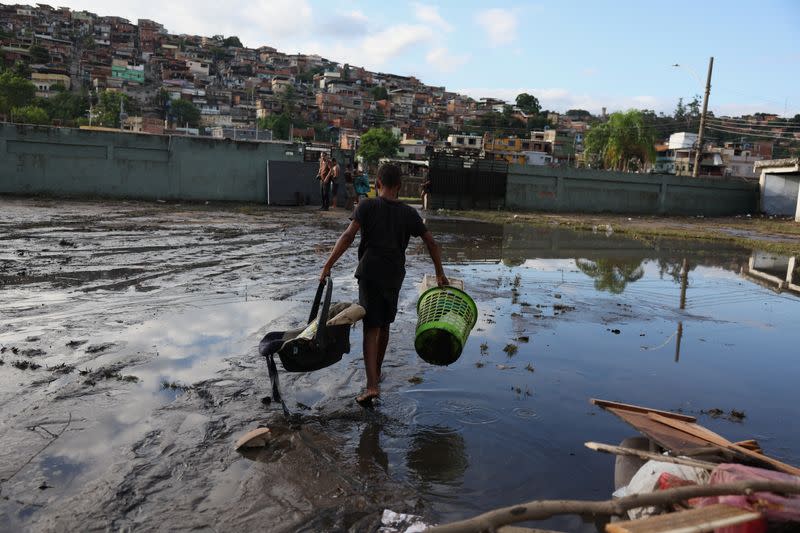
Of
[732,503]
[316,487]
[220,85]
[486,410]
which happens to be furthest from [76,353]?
[220,85]

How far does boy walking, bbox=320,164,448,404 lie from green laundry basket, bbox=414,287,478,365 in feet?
0.90

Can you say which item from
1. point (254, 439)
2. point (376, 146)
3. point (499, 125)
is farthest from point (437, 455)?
point (499, 125)

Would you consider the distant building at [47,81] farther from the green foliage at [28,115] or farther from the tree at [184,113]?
the green foliage at [28,115]

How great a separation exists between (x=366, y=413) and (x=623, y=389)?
2.27 metres

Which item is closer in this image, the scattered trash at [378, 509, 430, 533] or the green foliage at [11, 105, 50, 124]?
the scattered trash at [378, 509, 430, 533]

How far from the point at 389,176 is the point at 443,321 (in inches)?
44.9

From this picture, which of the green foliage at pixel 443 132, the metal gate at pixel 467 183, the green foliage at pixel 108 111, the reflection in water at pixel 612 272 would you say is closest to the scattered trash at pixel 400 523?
the reflection in water at pixel 612 272

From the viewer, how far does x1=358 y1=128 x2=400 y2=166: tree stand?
93.9 metres

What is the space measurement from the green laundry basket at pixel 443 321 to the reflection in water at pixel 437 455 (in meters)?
0.63

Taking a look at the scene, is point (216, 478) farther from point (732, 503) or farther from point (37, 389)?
point (732, 503)

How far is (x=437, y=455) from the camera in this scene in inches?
153

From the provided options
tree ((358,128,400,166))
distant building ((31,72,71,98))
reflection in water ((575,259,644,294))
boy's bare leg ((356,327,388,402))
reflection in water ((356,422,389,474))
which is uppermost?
distant building ((31,72,71,98))

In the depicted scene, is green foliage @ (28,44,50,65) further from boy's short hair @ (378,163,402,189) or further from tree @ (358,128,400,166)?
boy's short hair @ (378,163,402,189)

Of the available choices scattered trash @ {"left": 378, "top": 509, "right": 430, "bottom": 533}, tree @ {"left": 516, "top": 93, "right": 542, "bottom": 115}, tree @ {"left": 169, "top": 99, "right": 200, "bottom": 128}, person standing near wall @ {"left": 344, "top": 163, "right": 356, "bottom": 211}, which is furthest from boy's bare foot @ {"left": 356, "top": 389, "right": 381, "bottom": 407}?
tree @ {"left": 516, "top": 93, "right": 542, "bottom": 115}
